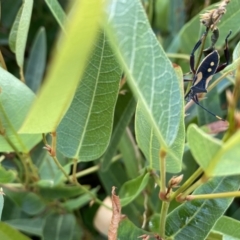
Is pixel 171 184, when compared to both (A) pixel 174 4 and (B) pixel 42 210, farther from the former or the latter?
(A) pixel 174 4

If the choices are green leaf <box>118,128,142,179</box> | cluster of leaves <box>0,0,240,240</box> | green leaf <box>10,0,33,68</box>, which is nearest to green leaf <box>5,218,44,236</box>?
cluster of leaves <box>0,0,240,240</box>

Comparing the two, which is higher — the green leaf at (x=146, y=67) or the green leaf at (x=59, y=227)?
the green leaf at (x=146, y=67)

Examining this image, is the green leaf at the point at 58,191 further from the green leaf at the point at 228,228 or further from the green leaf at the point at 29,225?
the green leaf at the point at 228,228

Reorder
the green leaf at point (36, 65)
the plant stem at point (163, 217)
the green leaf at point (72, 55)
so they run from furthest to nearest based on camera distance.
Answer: the green leaf at point (36, 65) → the plant stem at point (163, 217) → the green leaf at point (72, 55)

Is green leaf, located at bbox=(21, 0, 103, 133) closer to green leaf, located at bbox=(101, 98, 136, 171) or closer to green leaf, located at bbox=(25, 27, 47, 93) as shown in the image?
green leaf, located at bbox=(101, 98, 136, 171)

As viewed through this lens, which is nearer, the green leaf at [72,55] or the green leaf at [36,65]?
the green leaf at [72,55]

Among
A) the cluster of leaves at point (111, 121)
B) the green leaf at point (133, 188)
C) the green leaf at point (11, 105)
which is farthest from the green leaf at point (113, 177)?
the green leaf at point (11, 105)

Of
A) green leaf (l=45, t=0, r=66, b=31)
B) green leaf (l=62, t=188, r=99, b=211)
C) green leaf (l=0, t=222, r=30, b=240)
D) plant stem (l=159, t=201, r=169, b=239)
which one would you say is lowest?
green leaf (l=62, t=188, r=99, b=211)

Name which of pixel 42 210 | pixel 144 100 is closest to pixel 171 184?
pixel 144 100
